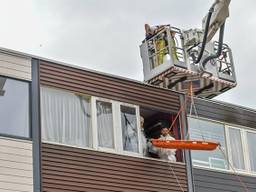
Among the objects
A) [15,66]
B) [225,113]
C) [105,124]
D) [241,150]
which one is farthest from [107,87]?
[241,150]

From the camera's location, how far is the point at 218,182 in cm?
2141

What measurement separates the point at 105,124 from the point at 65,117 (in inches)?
46.3

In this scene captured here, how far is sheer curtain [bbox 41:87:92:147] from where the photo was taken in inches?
739

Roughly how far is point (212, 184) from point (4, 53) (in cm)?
715

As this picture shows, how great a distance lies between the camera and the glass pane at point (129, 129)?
2017cm

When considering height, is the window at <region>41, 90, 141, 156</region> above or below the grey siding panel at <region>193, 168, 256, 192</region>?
above

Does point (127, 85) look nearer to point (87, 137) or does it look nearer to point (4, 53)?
point (87, 137)

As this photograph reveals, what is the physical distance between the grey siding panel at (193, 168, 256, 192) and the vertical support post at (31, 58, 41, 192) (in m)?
5.16

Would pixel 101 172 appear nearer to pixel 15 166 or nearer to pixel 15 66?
A: pixel 15 166

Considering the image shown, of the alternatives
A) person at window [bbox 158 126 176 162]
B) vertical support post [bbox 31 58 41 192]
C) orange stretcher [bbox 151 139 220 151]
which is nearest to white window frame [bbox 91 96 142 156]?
person at window [bbox 158 126 176 162]

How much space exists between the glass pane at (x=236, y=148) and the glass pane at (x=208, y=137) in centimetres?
35

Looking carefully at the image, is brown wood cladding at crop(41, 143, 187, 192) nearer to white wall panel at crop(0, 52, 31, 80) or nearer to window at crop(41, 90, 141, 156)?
window at crop(41, 90, 141, 156)

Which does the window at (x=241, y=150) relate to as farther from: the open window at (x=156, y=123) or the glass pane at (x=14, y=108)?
the glass pane at (x=14, y=108)

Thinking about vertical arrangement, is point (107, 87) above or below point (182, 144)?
above
